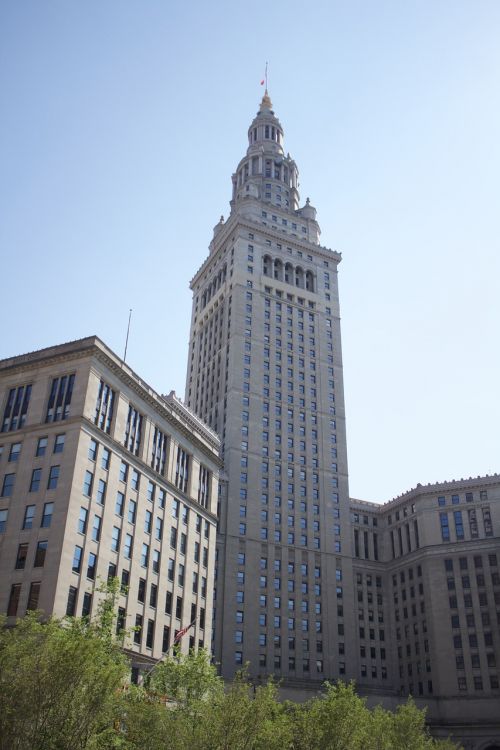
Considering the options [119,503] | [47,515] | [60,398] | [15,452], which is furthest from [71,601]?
[60,398]

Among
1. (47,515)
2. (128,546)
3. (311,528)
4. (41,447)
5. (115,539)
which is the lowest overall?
(128,546)

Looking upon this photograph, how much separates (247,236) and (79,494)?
3347 inches

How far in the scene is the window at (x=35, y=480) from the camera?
204 ft

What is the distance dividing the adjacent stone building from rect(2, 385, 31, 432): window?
0.11m

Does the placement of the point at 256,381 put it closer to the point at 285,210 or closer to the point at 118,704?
the point at 285,210

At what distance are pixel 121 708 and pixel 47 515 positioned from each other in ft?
77.3

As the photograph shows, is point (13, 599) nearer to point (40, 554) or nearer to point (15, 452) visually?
point (40, 554)

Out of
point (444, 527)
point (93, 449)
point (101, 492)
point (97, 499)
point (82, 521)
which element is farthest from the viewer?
point (444, 527)

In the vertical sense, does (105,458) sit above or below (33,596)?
above

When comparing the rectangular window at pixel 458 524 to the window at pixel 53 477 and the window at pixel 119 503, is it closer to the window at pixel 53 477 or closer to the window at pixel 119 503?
the window at pixel 119 503

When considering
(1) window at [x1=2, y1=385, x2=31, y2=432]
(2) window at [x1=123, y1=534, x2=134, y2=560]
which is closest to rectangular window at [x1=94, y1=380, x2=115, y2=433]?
(1) window at [x1=2, y1=385, x2=31, y2=432]

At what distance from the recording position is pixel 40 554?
192 feet

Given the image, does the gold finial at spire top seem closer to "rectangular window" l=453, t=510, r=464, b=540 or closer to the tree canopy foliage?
"rectangular window" l=453, t=510, r=464, b=540

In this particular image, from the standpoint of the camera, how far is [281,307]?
436 ft
